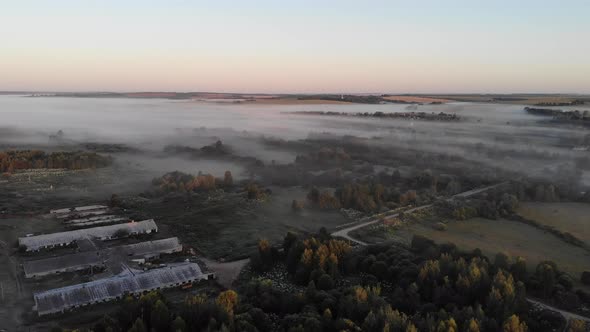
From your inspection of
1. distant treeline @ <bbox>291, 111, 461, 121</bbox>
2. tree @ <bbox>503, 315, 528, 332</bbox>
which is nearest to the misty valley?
tree @ <bbox>503, 315, 528, 332</bbox>

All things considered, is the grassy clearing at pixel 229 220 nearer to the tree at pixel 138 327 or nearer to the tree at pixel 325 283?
the tree at pixel 325 283

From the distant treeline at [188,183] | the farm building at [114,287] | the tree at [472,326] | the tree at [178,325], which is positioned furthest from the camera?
the distant treeline at [188,183]

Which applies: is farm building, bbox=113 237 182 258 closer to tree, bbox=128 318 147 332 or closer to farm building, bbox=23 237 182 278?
farm building, bbox=23 237 182 278

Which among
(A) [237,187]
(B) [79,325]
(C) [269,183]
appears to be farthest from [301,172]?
(B) [79,325]

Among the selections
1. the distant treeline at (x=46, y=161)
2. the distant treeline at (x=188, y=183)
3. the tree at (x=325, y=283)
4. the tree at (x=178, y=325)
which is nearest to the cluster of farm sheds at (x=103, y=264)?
the tree at (x=178, y=325)

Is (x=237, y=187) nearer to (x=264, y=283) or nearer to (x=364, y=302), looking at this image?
(x=264, y=283)

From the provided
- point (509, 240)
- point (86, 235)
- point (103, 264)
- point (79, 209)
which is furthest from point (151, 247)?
point (509, 240)
